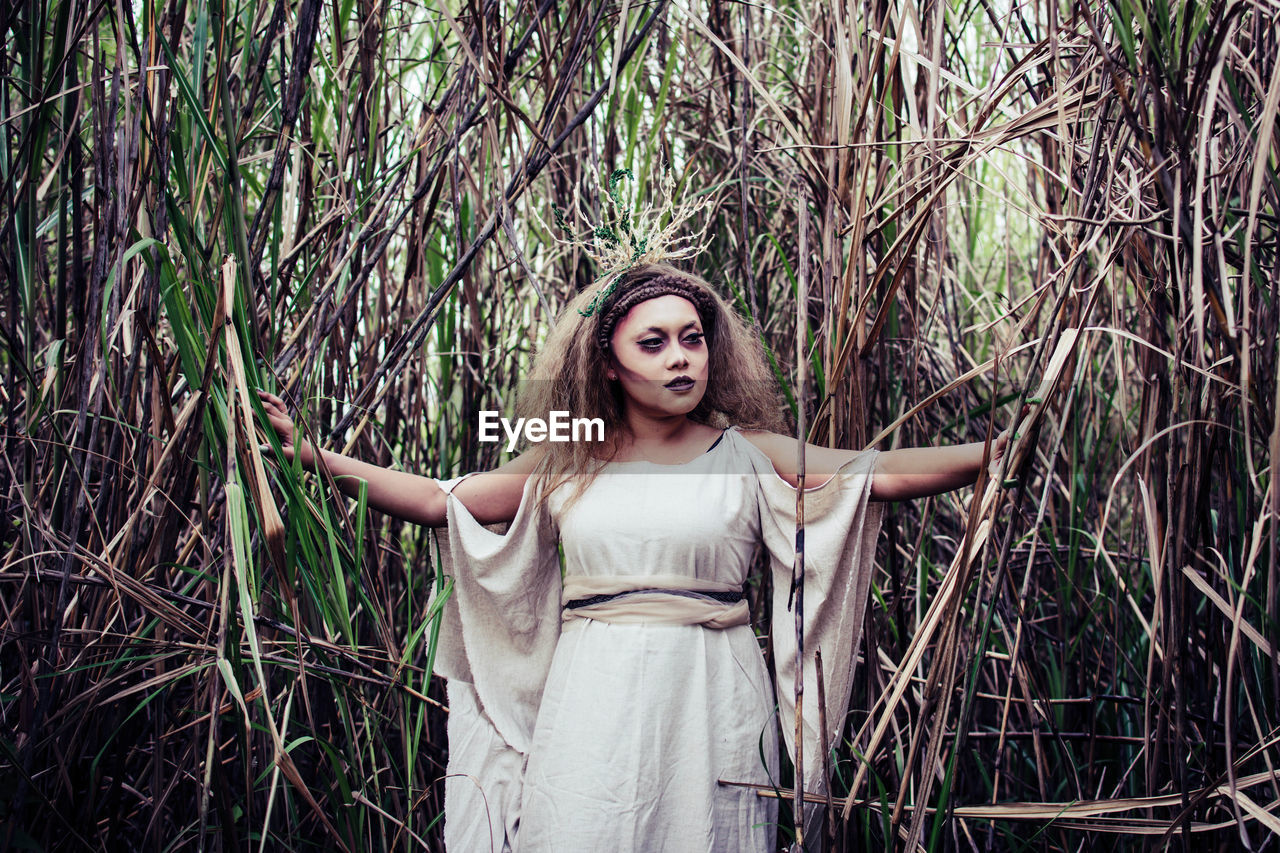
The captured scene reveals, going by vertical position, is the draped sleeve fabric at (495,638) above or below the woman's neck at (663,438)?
below

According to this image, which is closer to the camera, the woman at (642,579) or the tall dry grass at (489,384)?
the tall dry grass at (489,384)

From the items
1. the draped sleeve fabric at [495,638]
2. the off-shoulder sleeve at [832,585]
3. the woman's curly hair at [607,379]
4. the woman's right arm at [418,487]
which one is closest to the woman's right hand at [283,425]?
the woman's right arm at [418,487]

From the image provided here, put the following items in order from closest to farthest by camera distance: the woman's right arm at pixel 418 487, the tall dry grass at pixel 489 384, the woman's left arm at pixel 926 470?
the tall dry grass at pixel 489 384 → the woman's left arm at pixel 926 470 → the woman's right arm at pixel 418 487

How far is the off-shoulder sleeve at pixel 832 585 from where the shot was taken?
1092mm

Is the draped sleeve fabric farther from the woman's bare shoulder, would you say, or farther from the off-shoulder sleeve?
the off-shoulder sleeve

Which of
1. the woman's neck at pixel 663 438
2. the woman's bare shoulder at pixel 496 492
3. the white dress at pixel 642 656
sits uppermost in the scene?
the woman's neck at pixel 663 438

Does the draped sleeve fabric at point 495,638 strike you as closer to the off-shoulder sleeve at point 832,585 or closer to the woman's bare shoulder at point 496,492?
the woman's bare shoulder at point 496,492

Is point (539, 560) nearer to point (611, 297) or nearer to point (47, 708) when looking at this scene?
point (611, 297)

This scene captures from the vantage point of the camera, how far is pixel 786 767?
1267mm

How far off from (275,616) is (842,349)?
0.80 m

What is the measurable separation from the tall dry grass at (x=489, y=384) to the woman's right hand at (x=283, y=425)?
0.09ft

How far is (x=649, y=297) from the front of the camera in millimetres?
1188

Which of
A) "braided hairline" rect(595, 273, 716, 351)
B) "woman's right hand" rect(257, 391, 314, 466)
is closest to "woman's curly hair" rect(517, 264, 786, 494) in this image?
"braided hairline" rect(595, 273, 716, 351)

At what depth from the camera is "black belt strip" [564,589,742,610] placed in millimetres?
1143
